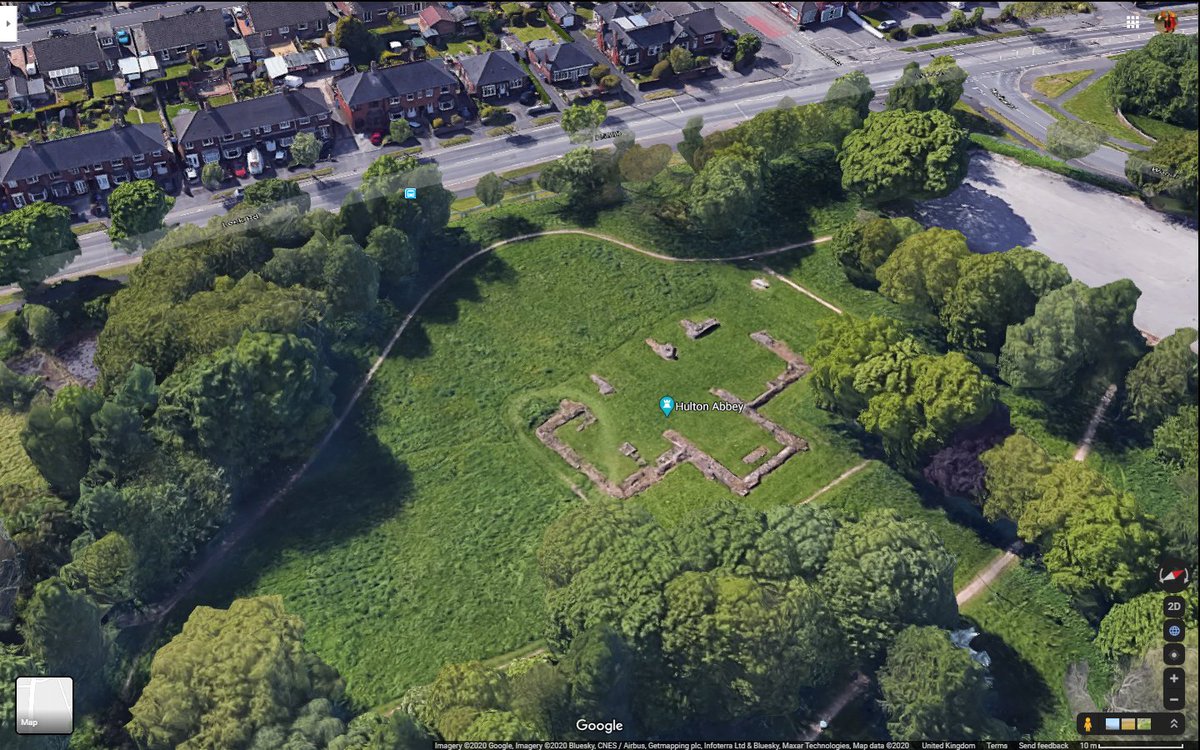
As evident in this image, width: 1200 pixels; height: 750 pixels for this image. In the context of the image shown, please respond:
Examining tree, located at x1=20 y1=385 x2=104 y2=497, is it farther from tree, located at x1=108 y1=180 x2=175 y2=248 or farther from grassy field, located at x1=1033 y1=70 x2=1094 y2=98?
grassy field, located at x1=1033 y1=70 x2=1094 y2=98

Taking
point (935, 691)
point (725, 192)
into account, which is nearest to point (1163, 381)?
point (935, 691)

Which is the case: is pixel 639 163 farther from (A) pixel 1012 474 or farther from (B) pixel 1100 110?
(B) pixel 1100 110

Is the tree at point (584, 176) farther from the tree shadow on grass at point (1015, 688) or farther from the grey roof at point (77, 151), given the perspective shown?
the tree shadow on grass at point (1015, 688)

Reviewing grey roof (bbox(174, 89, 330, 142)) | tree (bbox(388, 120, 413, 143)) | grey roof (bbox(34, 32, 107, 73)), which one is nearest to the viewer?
grey roof (bbox(174, 89, 330, 142))

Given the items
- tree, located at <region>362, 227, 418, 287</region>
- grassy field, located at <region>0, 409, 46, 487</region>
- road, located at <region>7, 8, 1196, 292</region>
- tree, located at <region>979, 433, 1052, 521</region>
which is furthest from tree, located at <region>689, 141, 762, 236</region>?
grassy field, located at <region>0, 409, 46, 487</region>

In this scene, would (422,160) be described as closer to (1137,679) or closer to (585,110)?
A: (585,110)

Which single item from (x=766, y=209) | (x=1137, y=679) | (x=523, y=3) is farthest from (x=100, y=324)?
(x=1137, y=679)
